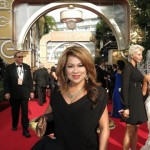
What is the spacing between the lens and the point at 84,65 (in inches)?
92.7

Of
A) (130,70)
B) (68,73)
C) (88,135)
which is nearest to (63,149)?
(88,135)

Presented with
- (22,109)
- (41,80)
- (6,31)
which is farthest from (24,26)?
(22,109)

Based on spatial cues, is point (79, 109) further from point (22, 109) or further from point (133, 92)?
point (22, 109)

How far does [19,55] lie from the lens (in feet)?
22.4

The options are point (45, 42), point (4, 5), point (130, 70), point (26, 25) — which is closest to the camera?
point (130, 70)

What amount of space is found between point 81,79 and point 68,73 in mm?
95

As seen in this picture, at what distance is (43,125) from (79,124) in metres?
0.24

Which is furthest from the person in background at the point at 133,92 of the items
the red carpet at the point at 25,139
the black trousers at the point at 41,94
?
the black trousers at the point at 41,94

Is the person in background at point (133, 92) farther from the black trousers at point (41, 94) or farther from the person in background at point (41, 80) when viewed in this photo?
the person in background at point (41, 80)

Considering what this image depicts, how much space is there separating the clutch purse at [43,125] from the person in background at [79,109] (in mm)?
43

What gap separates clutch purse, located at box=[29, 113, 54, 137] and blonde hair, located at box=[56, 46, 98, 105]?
0.69 ft

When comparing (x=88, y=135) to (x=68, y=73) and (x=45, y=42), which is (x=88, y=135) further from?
(x=45, y=42)

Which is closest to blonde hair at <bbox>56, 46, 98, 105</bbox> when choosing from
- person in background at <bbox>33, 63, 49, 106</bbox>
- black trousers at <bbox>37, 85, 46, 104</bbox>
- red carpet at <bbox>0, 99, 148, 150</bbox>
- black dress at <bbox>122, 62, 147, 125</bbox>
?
black dress at <bbox>122, 62, 147, 125</bbox>

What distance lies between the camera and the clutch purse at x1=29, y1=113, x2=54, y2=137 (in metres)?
2.33
